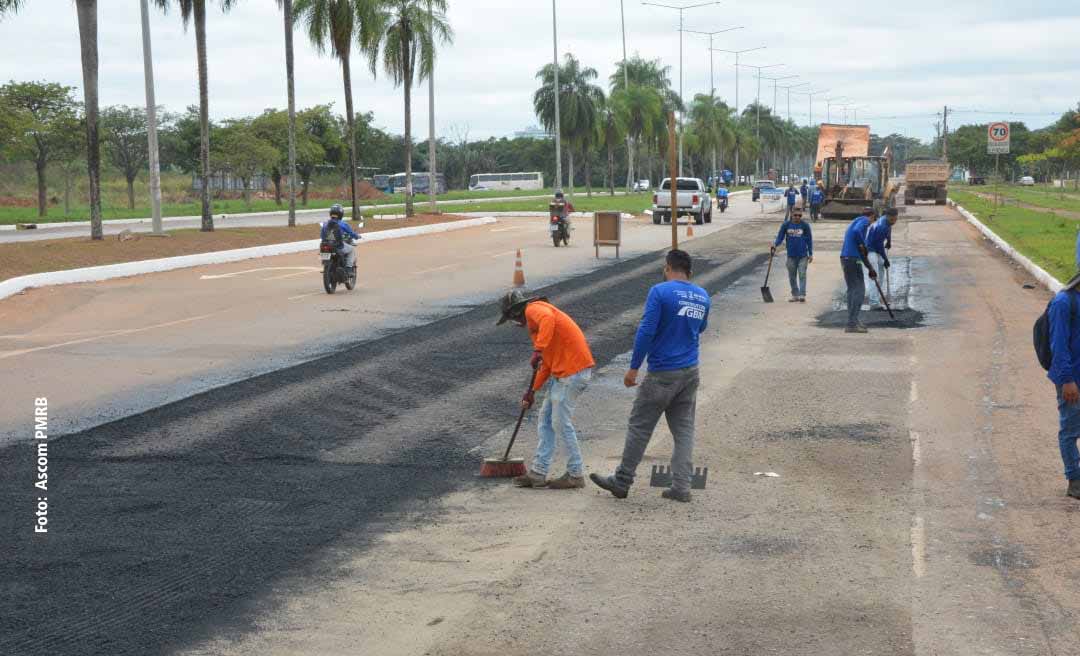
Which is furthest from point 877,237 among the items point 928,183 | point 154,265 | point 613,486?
point 928,183

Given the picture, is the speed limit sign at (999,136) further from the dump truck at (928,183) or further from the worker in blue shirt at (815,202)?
the dump truck at (928,183)

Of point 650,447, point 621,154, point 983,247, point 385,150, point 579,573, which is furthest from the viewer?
point 621,154

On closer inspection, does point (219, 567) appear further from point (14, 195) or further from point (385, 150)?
point (385, 150)

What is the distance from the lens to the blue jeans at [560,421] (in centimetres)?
842

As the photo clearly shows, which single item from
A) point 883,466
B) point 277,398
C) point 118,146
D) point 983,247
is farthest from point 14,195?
point 883,466

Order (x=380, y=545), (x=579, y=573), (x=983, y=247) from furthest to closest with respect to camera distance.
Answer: (x=983, y=247) → (x=380, y=545) → (x=579, y=573)

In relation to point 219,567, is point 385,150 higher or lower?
higher

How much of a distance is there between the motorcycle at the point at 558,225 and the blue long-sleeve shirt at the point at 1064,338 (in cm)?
2770

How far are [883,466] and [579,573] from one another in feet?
11.3

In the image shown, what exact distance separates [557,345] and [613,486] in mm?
1047

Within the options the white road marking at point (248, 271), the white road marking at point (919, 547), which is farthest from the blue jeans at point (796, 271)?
the white road marking at point (919, 547)

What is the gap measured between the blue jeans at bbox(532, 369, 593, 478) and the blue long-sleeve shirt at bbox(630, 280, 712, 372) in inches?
19.8

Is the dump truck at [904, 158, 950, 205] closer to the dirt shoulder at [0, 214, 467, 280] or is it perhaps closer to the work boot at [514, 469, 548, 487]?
the dirt shoulder at [0, 214, 467, 280]

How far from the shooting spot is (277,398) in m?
12.0
